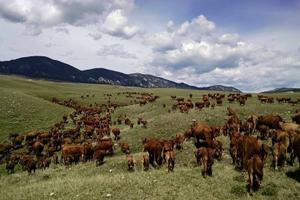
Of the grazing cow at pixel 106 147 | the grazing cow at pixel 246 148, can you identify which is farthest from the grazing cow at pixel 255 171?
the grazing cow at pixel 106 147

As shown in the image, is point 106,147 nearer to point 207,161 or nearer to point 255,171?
point 207,161

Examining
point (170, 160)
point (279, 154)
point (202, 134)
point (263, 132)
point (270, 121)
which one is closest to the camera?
point (279, 154)

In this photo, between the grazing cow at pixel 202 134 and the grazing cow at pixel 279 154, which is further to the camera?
the grazing cow at pixel 202 134

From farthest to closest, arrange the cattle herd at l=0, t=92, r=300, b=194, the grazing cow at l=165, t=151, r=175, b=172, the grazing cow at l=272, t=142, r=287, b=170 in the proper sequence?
1. the grazing cow at l=165, t=151, r=175, b=172
2. the grazing cow at l=272, t=142, r=287, b=170
3. the cattle herd at l=0, t=92, r=300, b=194

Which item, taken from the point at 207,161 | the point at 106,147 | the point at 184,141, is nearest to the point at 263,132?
the point at 184,141

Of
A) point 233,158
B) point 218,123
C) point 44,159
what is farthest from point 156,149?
point 218,123

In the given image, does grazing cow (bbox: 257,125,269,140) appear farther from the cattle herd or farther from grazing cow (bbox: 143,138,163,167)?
grazing cow (bbox: 143,138,163,167)

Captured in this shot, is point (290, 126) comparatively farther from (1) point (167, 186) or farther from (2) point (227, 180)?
(1) point (167, 186)

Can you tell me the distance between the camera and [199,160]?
71.0ft

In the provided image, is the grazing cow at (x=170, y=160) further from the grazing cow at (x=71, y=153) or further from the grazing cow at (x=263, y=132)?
the grazing cow at (x=71, y=153)

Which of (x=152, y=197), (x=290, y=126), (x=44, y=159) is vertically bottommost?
(x=44, y=159)

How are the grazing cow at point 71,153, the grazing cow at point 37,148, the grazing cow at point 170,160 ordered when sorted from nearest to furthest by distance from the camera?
1. the grazing cow at point 170,160
2. the grazing cow at point 71,153
3. the grazing cow at point 37,148

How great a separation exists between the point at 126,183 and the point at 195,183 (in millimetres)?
3535

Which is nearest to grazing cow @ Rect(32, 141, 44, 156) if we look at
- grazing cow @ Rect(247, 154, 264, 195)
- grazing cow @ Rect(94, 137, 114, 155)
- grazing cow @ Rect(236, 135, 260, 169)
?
grazing cow @ Rect(94, 137, 114, 155)
